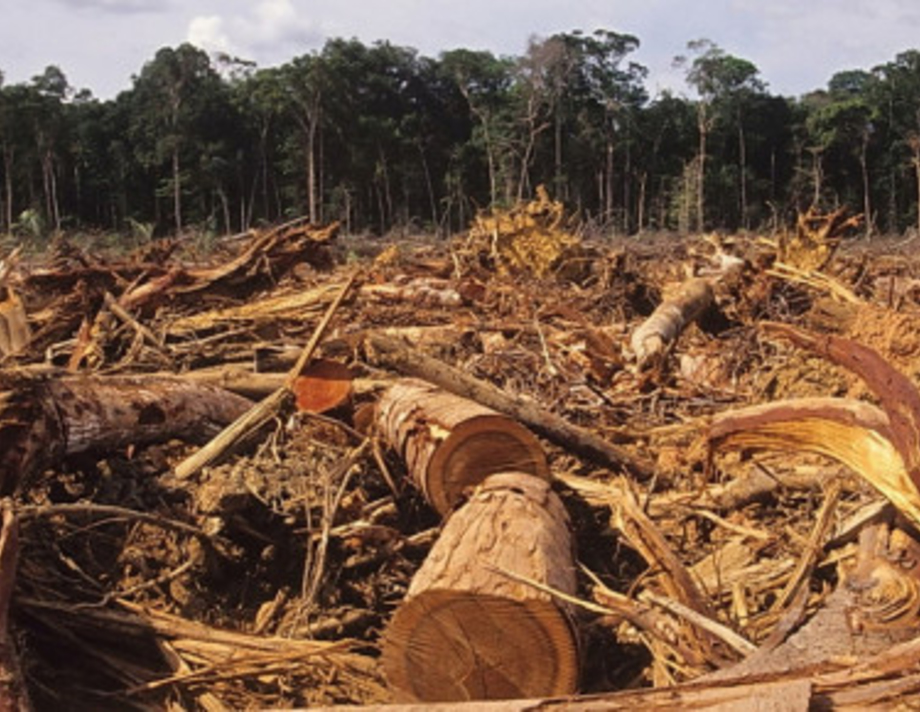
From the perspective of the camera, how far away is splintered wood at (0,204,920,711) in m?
2.94

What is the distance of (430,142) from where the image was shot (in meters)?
49.1

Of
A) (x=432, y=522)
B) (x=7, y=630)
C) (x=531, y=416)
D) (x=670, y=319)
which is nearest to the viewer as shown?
(x=7, y=630)

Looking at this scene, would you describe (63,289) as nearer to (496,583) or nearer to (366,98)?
(496,583)

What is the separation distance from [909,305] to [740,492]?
14.6 feet

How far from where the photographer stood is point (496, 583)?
10.3ft

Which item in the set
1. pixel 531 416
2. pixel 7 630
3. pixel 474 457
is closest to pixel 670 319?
pixel 531 416

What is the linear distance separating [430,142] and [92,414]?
4592cm

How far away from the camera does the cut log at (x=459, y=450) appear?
167 inches

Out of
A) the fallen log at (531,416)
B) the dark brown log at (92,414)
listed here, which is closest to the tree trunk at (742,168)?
the fallen log at (531,416)

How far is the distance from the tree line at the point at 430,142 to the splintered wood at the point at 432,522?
3462 centimetres

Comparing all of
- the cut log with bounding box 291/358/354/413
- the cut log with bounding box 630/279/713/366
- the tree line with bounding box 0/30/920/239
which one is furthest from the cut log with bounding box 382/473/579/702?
the tree line with bounding box 0/30/920/239

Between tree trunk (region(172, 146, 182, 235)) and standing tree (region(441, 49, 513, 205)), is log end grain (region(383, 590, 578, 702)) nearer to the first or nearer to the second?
tree trunk (region(172, 146, 182, 235))

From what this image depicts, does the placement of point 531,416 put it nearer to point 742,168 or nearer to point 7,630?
point 7,630

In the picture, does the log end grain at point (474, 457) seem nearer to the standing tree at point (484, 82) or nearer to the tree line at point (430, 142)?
the tree line at point (430, 142)
